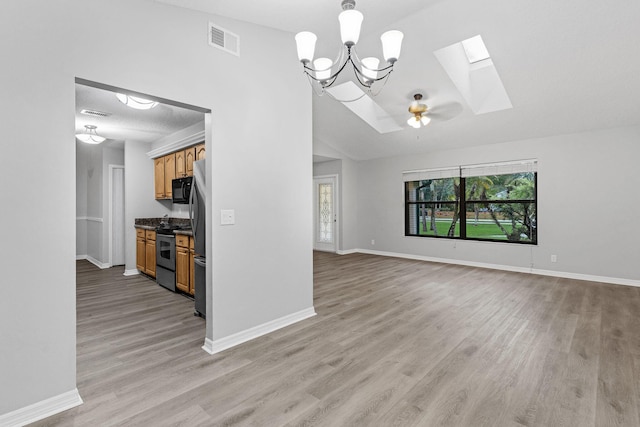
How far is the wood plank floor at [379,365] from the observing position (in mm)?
1792

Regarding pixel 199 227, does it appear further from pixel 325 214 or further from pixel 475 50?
pixel 325 214

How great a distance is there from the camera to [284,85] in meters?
3.07

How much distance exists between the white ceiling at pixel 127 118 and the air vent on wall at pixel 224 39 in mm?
949

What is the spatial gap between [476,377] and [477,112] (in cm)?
423

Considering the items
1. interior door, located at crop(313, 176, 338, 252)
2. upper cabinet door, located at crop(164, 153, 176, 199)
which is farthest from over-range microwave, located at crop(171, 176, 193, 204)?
interior door, located at crop(313, 176, 338, 252)

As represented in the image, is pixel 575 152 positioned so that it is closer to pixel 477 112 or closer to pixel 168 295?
pixel 477 112

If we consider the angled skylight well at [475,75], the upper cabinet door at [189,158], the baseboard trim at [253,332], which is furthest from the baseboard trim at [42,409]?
the angled skylight well at [475,75]

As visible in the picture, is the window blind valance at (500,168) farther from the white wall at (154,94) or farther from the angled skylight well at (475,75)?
the white wall at (154,94)

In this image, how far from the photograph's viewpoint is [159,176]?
5562 millimetres

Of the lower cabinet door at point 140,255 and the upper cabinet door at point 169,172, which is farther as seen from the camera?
the lower cabinet door at point 140,255

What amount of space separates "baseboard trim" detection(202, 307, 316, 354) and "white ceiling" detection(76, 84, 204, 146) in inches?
91.9

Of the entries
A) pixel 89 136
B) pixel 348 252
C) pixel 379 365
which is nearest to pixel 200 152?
pixel 89 136

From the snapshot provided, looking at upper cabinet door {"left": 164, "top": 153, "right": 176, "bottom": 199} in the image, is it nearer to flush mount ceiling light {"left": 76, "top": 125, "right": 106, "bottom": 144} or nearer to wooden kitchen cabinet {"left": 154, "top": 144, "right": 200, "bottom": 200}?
wooden kitchen cabinet {"left": 154, "top": 144, "right": 200, "bottom": 200}

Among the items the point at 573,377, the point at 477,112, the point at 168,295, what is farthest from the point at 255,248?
the point at 477,112
